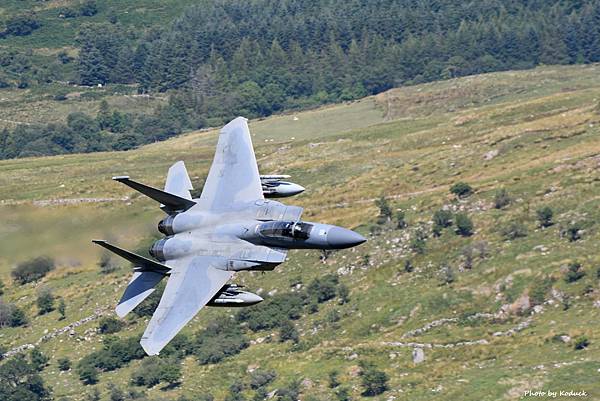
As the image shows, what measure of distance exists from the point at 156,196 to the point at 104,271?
55841mm

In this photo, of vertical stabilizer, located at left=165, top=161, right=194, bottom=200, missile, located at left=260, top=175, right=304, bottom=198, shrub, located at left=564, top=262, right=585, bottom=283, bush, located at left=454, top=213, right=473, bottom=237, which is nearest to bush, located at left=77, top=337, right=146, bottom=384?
bush, located at left=454, top=213, right=473, bottom=237

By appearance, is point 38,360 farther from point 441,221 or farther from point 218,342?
point 441,221

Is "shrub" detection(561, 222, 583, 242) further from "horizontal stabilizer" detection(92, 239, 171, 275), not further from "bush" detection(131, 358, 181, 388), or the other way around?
"horizontal stabilizer" detection(92, 239, 171, 275)

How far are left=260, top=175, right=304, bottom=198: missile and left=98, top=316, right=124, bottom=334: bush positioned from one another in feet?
164

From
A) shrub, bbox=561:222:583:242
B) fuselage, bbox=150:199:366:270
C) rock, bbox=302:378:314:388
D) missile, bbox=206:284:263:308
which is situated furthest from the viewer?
shrub, bbox=561:222:583:242

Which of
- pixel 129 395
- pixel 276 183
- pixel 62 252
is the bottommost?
pixel 129 395

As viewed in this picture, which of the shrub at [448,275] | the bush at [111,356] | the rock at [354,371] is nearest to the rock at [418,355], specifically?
the rock at [354,371]

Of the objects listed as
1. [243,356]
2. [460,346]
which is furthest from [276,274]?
[460,346]

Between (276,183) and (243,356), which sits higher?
(276,183)

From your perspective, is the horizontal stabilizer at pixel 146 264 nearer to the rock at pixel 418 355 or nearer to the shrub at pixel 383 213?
the rock at pixel 418 355

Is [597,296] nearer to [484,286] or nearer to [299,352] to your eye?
[484,286]

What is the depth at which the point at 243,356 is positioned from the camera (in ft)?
374

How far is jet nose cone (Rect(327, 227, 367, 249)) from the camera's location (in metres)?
63.5

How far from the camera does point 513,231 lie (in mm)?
122438
